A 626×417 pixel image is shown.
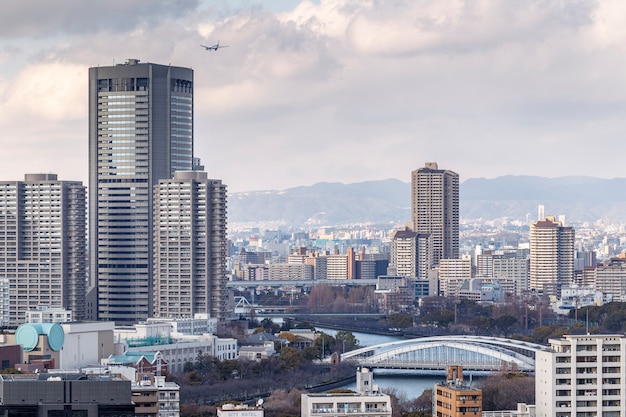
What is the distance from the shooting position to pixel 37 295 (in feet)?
197

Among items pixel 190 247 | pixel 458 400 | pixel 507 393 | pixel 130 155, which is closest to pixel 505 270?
pixel 130 155

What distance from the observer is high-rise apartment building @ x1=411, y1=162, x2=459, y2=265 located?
102062mm

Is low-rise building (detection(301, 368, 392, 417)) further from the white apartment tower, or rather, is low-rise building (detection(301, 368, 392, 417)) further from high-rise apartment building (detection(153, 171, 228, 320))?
high-rise apartment building (detection(153, 171, 228, 320))

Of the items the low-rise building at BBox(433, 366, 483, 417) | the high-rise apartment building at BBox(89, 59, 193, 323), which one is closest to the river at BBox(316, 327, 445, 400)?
the low-rise building at BBox(433, 366, 483, 417)

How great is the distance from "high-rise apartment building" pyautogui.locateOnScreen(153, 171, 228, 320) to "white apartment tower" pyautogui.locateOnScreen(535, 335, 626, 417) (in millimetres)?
33831

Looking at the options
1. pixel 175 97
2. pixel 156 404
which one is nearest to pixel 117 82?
pixel 175 97

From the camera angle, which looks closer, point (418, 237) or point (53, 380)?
point (53, 380)

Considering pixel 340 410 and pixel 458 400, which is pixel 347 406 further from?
pixel 458 400

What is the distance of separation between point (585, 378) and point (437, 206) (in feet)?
253

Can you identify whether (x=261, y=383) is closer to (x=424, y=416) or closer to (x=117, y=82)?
(x=424, y=416)

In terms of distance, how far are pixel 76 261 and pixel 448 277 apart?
129ft

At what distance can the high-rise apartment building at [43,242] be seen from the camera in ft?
198

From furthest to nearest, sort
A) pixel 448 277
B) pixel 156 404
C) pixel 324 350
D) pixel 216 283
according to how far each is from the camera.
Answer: pixel 448 277 < pixel 216 283 < pixel 324 350 < pixel 156 404

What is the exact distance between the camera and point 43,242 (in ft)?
200
